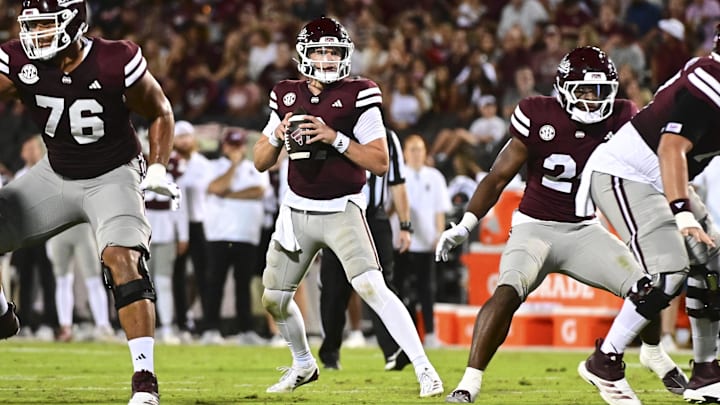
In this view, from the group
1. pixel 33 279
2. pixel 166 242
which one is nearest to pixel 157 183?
pixel 166 242

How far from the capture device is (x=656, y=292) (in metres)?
6.14

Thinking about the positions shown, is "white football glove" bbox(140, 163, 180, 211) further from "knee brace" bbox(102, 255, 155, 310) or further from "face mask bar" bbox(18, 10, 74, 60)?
"face mask bar" bbox(18, 10, 74, 60)

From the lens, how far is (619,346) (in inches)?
246

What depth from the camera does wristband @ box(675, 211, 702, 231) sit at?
5918 mm

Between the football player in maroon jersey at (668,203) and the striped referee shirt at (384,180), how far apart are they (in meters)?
2.85

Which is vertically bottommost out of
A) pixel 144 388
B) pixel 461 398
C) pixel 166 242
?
pixel 166 242

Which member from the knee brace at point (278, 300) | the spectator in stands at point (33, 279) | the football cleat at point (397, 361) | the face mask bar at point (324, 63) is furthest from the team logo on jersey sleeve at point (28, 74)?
the spectator in stands at point (33, 279)

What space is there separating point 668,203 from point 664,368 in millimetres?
1163

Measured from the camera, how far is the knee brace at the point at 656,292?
612 cm

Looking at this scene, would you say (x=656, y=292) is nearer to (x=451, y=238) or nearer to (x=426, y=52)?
(x=451, y=238)

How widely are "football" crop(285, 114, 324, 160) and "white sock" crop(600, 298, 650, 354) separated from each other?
171 cm

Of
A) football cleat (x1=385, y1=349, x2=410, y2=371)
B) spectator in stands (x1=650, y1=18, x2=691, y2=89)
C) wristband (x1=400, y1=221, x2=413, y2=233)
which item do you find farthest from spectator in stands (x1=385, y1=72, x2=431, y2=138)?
football cleat (x1=385, y1=349, x2=410, y2=371)

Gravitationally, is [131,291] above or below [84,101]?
below

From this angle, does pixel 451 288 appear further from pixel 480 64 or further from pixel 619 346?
pixel 619 346
